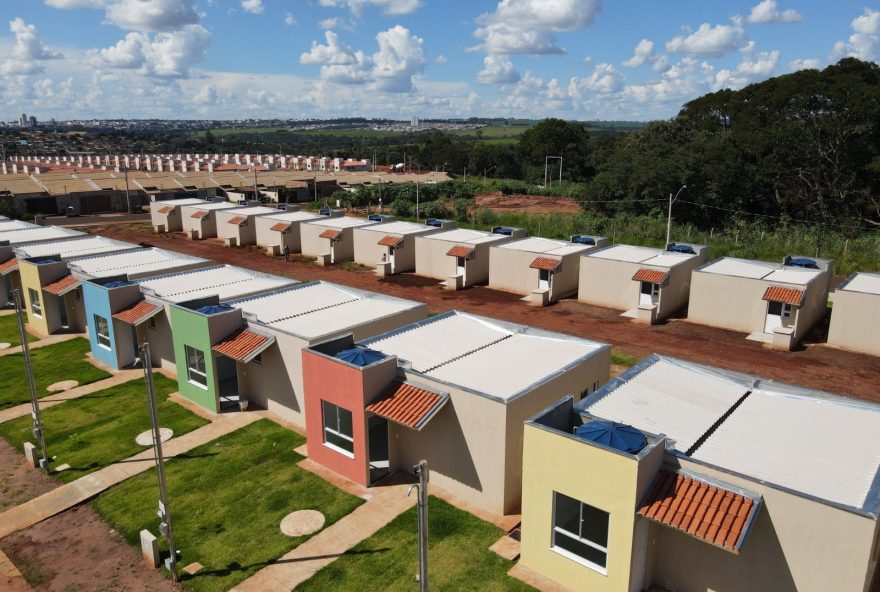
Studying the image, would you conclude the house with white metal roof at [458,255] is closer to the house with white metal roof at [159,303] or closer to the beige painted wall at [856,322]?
the house with white metal roof at [159,303]

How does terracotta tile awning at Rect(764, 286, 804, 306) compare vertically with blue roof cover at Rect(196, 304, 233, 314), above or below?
below

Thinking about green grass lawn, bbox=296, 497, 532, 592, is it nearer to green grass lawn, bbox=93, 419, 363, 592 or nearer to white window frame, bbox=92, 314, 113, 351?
green grass lawn, bbox=93, 419, 363, 592

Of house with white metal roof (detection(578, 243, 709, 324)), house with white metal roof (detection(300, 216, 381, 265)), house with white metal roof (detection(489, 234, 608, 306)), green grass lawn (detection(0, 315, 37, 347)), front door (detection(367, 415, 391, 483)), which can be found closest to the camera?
front door (detection(367, 415, 391, 483))

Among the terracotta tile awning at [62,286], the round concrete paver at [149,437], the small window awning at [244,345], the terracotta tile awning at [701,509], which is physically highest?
the terracotta tile awning at [62,286]

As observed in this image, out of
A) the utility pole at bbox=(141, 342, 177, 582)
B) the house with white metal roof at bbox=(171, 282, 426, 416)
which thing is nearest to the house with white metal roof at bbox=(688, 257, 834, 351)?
the house with white metal roof at bbox=(171, 282, 426, 416)

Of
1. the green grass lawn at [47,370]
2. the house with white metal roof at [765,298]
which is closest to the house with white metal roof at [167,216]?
the green grass lawn at [47,370]

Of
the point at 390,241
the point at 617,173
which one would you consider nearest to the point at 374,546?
the point at 390,241

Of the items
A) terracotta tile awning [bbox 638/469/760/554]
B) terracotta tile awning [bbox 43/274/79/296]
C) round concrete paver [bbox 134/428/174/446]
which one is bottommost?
round concrete paver [bbox 134/428/174/446]
